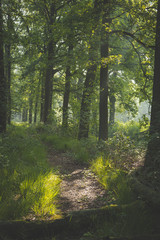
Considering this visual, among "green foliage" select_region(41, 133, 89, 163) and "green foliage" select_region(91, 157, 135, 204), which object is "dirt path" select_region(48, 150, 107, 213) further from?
"green foliage" select_region(41, 133, 89, 163)

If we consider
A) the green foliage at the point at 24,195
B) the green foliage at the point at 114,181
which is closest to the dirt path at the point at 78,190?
the green foliage at the point at 114,181

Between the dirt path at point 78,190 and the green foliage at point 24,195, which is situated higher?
the green foliage at point 24,195

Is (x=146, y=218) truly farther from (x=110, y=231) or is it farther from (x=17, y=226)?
(x=17, y=226)

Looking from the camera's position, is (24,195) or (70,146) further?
(70,146)

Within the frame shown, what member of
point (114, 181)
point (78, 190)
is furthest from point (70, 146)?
point (114, 181)

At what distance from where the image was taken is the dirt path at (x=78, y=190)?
3.88 m

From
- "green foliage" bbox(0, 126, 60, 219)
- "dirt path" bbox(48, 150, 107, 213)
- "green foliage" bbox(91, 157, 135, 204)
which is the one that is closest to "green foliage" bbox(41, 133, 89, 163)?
"dirt path" bbox(48, 150, 107, 213)

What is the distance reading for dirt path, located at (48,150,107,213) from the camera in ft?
12.7

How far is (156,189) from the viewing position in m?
3.35

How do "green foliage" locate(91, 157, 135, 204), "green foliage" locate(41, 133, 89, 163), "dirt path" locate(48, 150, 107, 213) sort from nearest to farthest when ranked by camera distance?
"green foliage" locate(91, 157, 135, 204) < "dirt path" locate(48, 150, 107, 213) < "green foliage" locate(41, 133, 89, 163)

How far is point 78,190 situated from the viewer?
183 inches

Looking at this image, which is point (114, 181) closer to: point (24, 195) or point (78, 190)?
point (78, 190)

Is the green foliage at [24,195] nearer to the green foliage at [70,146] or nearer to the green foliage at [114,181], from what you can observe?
the green foliage at [114,181]

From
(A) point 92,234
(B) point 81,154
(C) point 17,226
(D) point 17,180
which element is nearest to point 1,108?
(B) point 81,154
